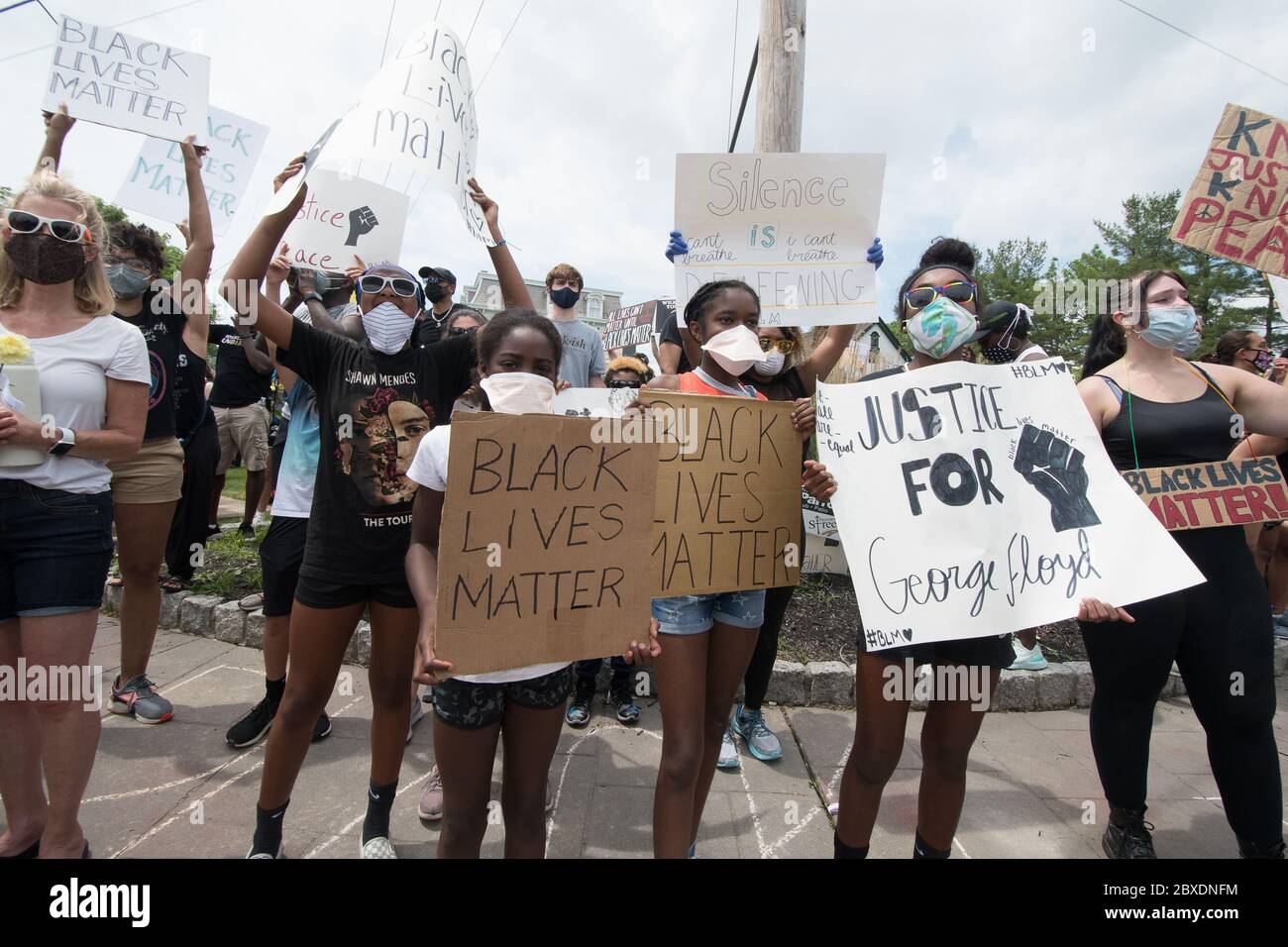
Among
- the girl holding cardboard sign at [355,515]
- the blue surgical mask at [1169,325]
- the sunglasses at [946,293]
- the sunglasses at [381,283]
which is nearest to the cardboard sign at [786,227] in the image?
the sunglasses at [946,293]

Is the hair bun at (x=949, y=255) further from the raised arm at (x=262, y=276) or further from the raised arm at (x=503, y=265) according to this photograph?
the raised arm at (x=262, y=276)

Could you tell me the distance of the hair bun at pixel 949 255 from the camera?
8.13 feet

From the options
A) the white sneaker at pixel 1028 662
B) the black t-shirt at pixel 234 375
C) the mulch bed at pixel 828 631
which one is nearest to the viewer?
the white sneaker at pixel 1028 662

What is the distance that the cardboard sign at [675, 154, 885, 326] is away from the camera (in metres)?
2.84

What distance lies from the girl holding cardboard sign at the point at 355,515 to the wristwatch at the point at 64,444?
69cm

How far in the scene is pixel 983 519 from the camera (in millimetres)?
2031

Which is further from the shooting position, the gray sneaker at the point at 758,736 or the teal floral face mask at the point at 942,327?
the gray sneaker at the point at 758,736

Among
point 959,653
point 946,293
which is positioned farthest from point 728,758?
point 946,293

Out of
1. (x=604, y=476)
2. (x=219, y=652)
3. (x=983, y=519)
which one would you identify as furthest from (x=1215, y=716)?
(x=219, y=652)

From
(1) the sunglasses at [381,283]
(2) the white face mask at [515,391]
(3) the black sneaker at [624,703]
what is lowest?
(3) the black sneaker at [624,703]
